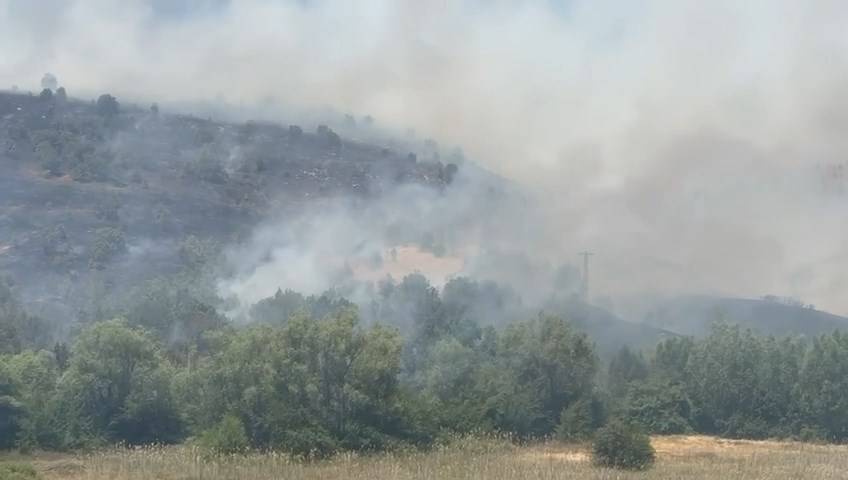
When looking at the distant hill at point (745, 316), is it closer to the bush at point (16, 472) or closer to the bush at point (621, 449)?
the bush at point (621, 449)

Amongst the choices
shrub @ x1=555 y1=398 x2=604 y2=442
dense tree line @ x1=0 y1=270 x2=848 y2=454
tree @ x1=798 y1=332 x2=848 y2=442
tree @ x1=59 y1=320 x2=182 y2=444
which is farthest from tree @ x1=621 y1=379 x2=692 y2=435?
tree @ x1=59 y1=320 x2=182 y2=444

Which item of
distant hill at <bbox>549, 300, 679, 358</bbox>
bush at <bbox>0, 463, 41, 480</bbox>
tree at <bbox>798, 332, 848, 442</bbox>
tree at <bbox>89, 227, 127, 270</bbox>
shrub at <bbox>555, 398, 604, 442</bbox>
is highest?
tree at <bbox>89, 227, 127, 270</bbox>

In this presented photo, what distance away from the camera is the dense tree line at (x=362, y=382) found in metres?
58.1

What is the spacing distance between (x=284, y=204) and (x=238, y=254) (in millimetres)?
44967

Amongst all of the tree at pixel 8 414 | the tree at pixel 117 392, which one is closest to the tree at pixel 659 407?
the tree at pixel 117 392

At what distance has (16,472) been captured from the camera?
40.6 meters

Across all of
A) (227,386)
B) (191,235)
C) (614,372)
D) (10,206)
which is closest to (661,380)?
(614,372)

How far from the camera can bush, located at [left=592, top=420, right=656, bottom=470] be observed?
5338cm

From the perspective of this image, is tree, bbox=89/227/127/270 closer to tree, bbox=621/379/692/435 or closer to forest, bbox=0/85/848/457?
forest, bbox=0/85/848/457

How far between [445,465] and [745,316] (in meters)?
115

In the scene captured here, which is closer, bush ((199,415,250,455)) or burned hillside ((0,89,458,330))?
bush ((199,415,250,455))

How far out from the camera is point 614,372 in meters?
84.9

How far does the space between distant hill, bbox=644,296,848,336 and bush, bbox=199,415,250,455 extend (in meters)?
88.1

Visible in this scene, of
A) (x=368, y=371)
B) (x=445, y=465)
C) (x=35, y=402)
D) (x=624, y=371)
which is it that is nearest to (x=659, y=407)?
(x=624, y=371)
